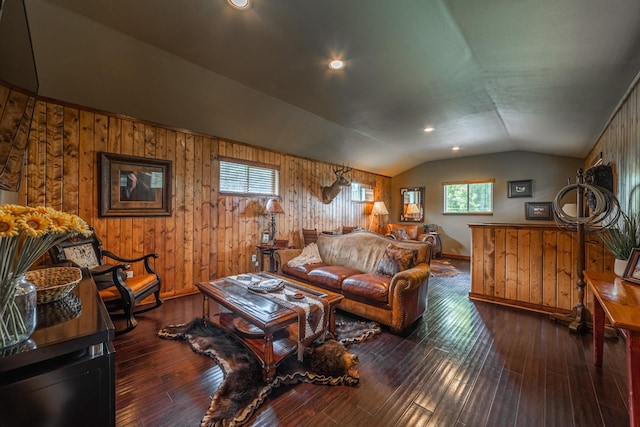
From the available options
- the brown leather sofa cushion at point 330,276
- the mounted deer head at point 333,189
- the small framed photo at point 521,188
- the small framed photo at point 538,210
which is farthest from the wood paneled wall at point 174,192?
the small framed photo at point 538,210

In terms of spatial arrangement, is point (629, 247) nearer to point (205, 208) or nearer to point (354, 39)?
point (354, 39)

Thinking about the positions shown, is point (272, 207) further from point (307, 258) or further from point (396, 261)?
point (396, 261)

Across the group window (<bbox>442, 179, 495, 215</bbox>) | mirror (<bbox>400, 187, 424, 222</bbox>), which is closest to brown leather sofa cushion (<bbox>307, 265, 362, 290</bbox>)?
mirror (<bbox>400, 187, 424, 222</bbox>)

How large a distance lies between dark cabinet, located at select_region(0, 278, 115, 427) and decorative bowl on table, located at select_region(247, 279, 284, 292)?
5.02 feet

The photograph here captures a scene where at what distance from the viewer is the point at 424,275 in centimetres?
296

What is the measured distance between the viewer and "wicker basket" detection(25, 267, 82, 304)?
4.13ft

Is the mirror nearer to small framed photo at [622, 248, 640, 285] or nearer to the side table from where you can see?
the side table

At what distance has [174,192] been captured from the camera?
3.90 meters

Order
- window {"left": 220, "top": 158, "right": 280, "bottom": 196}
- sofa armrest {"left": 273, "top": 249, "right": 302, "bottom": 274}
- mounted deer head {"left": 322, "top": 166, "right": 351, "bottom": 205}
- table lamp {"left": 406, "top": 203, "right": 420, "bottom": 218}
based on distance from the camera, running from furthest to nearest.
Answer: table lamp {"left": 406, "top": 203, "right": 420, "bottom": 218} → mounted deer head {"left": 322, "top": 166, "right": 351, "bottom": 205} → window {"left": 220, "top": 158, "right": 280, "bottom": 196} → sofa armrest {"left": 273, "top": 249, "right": 302, "bottom": 274}

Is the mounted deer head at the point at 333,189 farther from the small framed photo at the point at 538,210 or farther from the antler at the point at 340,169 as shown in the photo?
the small framed photo at the point at 538,210

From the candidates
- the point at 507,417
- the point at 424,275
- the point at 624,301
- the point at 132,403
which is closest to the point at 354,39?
the point at 424,275

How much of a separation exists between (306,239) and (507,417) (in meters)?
4.28

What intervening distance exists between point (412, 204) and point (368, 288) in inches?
238

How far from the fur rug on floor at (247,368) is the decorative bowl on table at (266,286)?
19.1 inches
